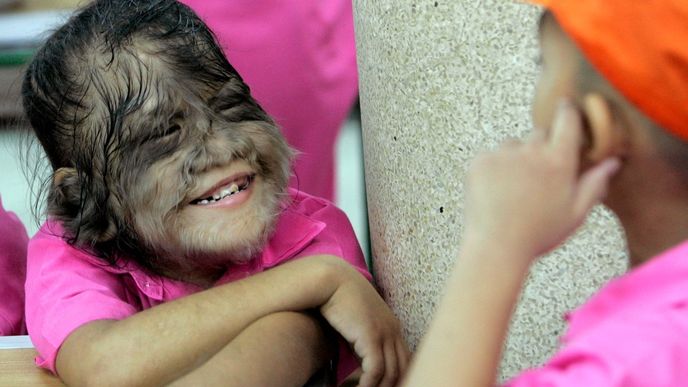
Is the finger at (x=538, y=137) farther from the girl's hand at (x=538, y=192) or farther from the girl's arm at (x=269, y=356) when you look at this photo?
the girl's arm at (x=269, y=356)

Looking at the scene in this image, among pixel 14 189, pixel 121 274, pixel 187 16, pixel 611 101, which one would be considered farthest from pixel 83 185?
pixel 14 189

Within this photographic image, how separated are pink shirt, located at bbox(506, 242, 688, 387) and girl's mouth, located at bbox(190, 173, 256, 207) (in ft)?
2.40

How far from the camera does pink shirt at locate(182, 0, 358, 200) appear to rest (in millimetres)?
1939

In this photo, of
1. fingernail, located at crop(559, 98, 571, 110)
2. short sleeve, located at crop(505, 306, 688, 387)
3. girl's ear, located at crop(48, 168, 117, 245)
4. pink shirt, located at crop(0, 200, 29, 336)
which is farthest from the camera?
pink shirt, located at crop(0, 200, 29, 336)

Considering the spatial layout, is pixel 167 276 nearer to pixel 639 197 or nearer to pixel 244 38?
pixel 244 38

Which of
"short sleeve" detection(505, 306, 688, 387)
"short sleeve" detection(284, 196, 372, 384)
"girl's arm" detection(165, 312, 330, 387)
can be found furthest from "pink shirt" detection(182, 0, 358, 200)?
"short sleeve" detection(505, 306, 688, 387)

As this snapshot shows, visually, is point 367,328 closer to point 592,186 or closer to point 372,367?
point 372,367

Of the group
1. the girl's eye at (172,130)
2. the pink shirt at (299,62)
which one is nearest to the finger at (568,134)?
the girl's eye at (172,130)

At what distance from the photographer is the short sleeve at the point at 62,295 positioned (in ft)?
4.71

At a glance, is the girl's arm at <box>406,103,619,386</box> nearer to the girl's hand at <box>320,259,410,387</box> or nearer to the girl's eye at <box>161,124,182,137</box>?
the girl's hand at <box>320,259,410,387</box>

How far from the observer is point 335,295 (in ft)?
4.80

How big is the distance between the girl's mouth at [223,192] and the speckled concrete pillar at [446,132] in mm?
197

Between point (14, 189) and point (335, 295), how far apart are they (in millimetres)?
2522

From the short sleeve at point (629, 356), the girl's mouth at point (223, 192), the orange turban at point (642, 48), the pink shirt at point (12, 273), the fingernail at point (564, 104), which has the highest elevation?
the orange turban at point (642, 48)
